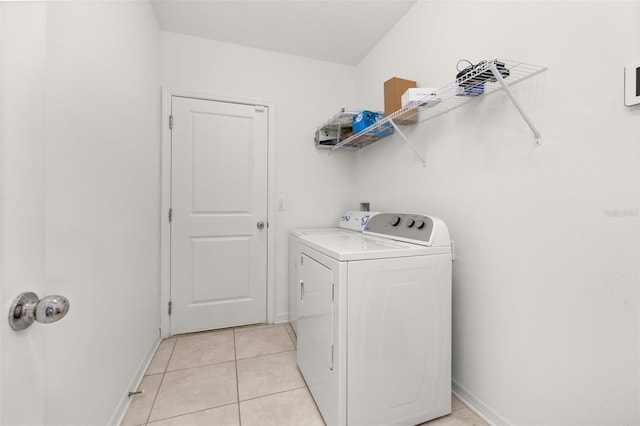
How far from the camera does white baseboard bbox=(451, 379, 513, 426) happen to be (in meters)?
1.30

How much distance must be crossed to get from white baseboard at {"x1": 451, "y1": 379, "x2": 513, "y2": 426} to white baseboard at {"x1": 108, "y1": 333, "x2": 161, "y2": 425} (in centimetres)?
180

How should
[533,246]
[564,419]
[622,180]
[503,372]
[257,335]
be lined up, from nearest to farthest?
[622,180] < [564,419] < [533,246] < [503,372] < [257,335]

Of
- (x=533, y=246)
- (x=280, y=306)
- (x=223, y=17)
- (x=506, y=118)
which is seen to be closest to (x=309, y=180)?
(x=280, y=306)

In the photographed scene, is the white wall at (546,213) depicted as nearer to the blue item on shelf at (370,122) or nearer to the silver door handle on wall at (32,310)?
the blue item on shelf at (370,122)

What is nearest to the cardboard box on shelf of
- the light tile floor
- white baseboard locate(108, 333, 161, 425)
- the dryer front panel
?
the dryer front panel

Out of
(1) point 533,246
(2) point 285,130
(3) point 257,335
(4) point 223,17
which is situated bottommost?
(3) point 257,335

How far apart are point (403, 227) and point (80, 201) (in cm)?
153

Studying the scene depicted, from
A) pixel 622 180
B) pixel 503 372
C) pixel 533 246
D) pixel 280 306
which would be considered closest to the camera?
pixel 622 180

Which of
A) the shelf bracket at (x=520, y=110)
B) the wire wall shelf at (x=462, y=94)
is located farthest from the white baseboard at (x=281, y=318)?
the shelf bracket at (x=520, y=110)

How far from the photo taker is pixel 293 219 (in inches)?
101

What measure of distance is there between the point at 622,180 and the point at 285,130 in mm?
2225

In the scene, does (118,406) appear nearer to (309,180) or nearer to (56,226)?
(56,226)

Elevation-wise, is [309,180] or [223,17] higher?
[223,17]

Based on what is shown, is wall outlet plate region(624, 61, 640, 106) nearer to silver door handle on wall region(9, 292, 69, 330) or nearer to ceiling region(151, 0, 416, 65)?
ceiling region(151, 0, 416, 65)
